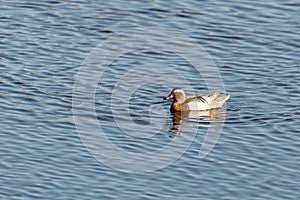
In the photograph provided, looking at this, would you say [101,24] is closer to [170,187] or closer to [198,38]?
[198,38]

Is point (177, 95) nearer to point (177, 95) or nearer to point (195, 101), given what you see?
point (177, 95)

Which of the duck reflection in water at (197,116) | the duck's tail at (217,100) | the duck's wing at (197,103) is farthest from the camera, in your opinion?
the duck's wing at (197,103)

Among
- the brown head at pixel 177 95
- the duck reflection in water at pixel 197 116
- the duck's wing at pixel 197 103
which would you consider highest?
the brown head at pixel 177 95

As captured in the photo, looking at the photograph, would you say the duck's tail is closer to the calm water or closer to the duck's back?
the duck's back

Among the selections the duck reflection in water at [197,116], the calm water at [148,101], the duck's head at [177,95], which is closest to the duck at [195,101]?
the duck's head at [177,95]

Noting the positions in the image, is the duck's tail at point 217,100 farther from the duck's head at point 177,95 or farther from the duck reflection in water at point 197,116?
the duck's head at point 177,95

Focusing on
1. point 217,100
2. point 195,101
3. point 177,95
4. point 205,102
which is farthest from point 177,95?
point 217,100

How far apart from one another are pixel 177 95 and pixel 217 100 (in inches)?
38.7

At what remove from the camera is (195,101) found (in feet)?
63.7

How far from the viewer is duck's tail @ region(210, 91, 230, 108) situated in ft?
62.3

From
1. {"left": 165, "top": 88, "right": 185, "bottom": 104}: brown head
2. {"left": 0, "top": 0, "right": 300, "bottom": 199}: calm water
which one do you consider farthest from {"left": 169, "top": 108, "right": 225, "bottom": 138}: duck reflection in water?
{"left": 165, "top": 88, "right": 185, "bottom": 104}: brown head

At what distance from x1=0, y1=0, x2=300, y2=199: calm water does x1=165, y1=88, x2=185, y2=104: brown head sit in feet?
1.14

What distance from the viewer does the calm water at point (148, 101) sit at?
14398mm

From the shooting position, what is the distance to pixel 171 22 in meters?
23.5
